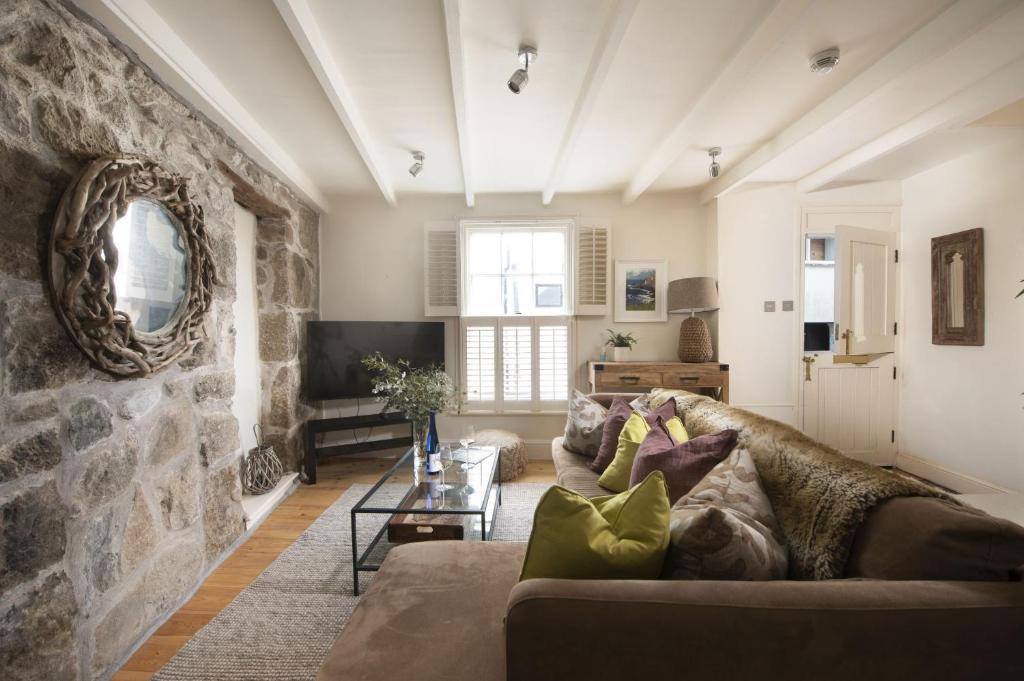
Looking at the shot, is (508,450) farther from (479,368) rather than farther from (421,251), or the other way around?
(421,251)

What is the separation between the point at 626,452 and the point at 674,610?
117 centimetres

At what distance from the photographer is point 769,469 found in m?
1.35

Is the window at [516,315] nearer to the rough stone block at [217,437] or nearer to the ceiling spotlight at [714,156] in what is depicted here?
the ceiling spotlight at [714,156]

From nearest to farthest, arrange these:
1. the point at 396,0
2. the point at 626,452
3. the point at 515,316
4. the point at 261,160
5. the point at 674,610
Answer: the point at 674,610
the point at 396,0
the point at 626,452
the point at 261,160
the point at 515,316

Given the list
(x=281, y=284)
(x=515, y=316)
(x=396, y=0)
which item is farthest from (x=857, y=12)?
(x=281, y=284)

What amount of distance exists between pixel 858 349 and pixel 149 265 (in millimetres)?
4653

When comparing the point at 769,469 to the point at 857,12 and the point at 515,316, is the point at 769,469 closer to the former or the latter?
the point at 857,12

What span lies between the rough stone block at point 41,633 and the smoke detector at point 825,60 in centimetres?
353

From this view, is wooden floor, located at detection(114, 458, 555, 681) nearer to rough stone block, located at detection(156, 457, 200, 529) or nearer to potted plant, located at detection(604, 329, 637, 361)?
rough stone block, located at detection(156, 457, 200, 529)

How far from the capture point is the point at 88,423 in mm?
A: 1481

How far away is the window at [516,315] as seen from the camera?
393 centimetres

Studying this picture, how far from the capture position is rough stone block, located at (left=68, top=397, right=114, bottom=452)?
1.43 meters

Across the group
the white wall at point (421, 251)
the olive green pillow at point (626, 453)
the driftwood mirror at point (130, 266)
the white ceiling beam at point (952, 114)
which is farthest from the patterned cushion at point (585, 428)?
the white ceiling beam at point (952, 114)

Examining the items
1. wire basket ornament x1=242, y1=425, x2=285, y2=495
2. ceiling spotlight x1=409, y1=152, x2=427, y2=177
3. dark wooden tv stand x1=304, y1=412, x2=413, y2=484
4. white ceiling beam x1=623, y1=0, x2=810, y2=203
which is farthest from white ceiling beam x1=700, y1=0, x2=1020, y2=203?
wire basket ornament x1=242, y1=425, x2=285, y2=495
